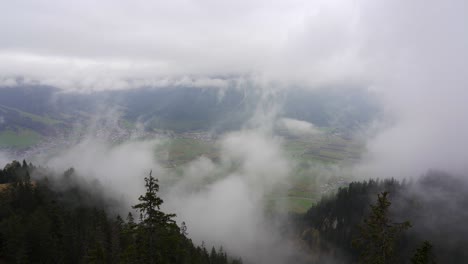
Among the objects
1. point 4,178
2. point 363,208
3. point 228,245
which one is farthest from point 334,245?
point 4,178

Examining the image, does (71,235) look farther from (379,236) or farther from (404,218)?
(404,218)

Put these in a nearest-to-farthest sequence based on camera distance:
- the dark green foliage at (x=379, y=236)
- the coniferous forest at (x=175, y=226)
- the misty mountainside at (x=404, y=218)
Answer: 1. the dark green foliage at (x=379, y=236)
2. the coniferous forest at (x=175, y=226)
3. the misty mountainside at (x=404, y=218)

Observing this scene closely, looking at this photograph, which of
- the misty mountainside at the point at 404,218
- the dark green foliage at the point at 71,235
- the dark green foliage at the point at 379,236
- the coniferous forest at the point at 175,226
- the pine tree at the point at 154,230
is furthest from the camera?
the misty mountainside at the point at 404,218

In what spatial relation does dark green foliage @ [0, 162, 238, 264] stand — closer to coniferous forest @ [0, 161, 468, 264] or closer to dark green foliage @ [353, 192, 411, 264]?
coniferous forest @ [0, 161, 468, 264]

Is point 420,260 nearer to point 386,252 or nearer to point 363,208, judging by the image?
point 386,252

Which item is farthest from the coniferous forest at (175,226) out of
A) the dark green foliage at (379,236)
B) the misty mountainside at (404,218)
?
the misty mountainside at (404,218)

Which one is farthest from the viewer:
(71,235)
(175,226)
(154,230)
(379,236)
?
(71,235)

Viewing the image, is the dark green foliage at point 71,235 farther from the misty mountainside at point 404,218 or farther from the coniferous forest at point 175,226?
the misty mountainside at point 404,218

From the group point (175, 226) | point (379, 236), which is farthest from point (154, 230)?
point (379, 236)
